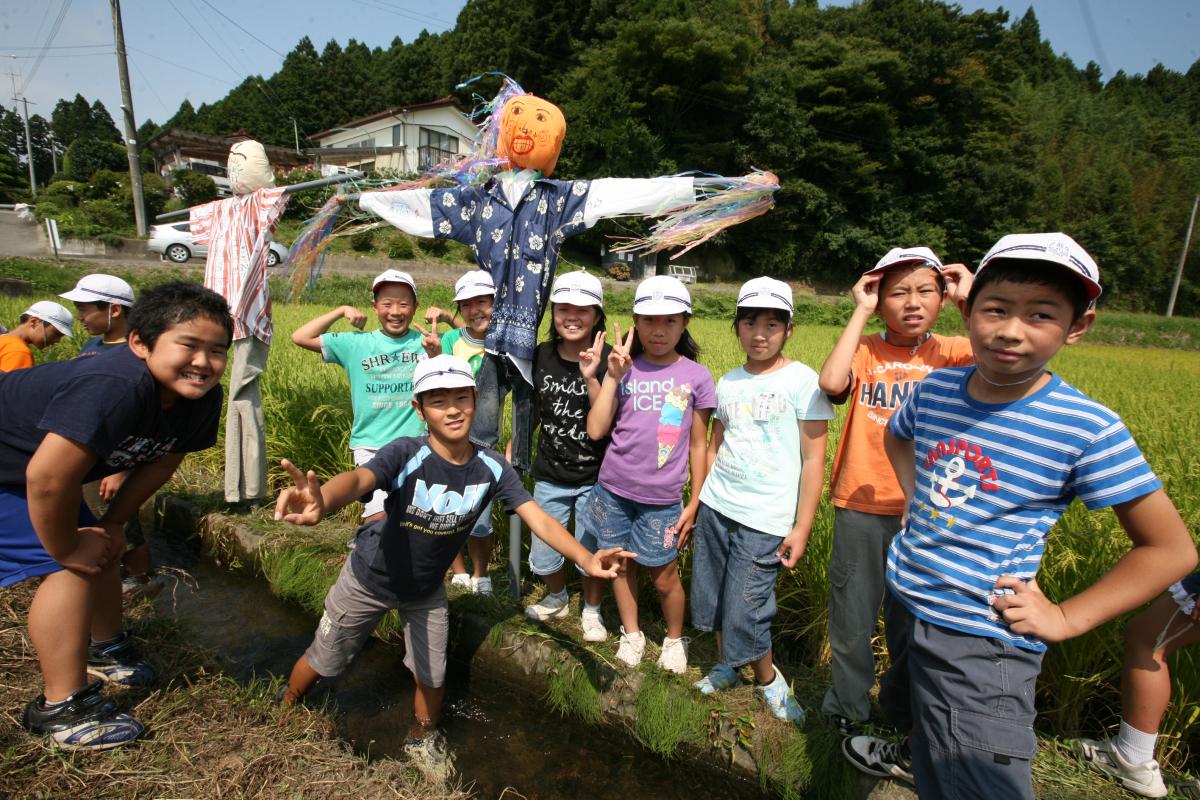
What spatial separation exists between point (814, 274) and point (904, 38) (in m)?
16.1

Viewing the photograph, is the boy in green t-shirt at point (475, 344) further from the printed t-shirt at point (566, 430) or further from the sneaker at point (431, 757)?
the sneaker at point (431, 757)

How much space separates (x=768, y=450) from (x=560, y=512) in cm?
113

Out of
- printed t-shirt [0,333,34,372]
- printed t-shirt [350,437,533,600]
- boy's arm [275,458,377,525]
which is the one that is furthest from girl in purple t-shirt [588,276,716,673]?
printed t-shirt [0,333,34,372]

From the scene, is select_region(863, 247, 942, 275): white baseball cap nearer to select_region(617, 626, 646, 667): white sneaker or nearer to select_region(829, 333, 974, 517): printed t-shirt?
select_region(829, 333, 974, 517): printed t-shirt

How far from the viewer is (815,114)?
1254 inches

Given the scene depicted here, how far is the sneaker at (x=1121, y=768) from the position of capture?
213 cm

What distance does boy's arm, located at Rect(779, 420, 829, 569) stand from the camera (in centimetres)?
241

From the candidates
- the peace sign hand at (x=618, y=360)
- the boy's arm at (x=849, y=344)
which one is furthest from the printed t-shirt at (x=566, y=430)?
the boy's arm at (x=849, y=344)

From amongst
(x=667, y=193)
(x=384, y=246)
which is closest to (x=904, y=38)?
(x=384, y=246)

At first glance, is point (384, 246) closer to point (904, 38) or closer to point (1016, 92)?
point (904, 38)

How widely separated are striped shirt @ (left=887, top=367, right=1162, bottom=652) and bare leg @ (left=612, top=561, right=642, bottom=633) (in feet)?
4.49

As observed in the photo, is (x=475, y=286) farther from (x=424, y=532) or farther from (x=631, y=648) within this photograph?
(x=631, y=648)

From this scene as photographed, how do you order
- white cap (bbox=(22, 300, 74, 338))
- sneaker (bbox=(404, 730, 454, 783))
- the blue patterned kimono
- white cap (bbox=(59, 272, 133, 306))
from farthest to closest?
white cap (bbox=(22, 300, 74, 338))
white cap (bbox=(59, 272, 133, 306))
the blue patterned kimono
sneaker (bbox=(404, 730, 454, 783))

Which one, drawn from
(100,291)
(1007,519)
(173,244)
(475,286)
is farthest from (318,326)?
(173,244)
